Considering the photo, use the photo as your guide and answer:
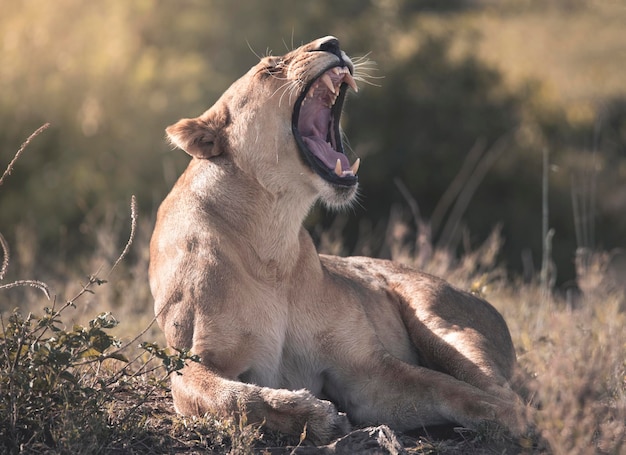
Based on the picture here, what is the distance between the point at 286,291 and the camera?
4.71 meters

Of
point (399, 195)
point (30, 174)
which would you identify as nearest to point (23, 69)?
point (30, 174)

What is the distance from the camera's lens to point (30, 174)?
12812 millimetres

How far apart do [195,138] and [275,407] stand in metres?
1.42

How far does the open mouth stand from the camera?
4805 millimetres

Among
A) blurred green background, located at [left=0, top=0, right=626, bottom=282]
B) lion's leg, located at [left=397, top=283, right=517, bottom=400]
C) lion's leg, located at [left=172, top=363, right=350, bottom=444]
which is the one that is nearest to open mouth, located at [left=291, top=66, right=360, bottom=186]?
lion's leg, located at [left=397, top=283, right=517, bottom=400]

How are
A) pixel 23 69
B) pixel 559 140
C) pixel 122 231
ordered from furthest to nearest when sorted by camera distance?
pixel 559 140, pixel 23 69, pixel 122 231

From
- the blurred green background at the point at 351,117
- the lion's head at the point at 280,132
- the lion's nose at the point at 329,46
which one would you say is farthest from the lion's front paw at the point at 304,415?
the blurred green background at the point at 351,117

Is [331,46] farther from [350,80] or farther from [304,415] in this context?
[304,415]

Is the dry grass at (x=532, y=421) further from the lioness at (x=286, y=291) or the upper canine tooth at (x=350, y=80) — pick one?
the upper canine tooth at (x=350, y=80)

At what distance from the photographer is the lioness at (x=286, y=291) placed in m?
4.40

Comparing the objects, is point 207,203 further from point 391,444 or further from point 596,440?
point 596,440

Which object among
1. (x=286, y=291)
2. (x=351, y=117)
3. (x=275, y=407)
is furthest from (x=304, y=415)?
(x=351, y=117)

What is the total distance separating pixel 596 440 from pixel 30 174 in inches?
394

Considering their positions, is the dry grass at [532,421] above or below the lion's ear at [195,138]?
below
